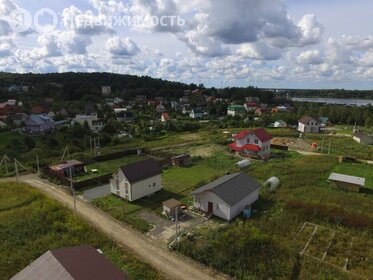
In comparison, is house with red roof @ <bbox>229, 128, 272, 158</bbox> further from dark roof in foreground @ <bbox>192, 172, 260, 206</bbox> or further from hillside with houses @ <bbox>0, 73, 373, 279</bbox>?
dark roof in foreground @ <bbox>192, 172, 260, 206</bbox>

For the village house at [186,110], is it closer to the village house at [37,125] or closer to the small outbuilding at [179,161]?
the village house at [37,125]

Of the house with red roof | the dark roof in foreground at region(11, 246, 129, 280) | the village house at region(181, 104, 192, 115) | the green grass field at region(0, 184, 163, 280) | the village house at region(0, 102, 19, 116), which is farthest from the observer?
the village house at region(181, 104, 192, 115)

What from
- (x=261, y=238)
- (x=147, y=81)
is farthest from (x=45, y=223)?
(x=147, y=81)

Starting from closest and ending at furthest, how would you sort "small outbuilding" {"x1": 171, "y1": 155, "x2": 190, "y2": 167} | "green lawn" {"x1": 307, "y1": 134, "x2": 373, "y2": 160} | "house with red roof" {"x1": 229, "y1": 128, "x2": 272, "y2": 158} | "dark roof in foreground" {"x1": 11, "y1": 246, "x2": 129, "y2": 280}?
"dark roof in foreground" {"x1": 11, "y1": 246, "x2": 129, "y2": 280} < "small outbuilding" {"x1": 171, "y1": 155, "x2": 190, "y2": 167} < "house with red roof" {"x1": 229, "y1": 128, "x2": 272, "y2": 158} < "green lawn" {"x1": 307, "y1": 134, "x2": 373, "y2": 160}

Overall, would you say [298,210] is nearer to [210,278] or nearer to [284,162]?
[210,278]

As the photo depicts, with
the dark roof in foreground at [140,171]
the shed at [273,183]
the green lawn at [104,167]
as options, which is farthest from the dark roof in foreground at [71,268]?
the green lawn at [104,167]

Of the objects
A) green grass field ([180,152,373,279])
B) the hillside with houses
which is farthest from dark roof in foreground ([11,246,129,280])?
green grass field ([180,152,373,279])
